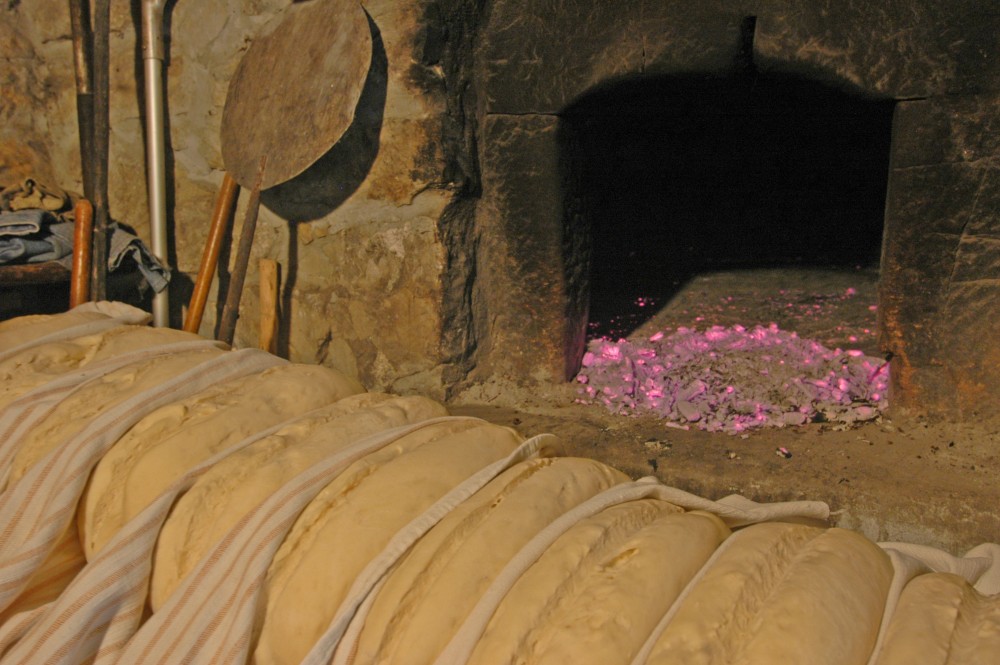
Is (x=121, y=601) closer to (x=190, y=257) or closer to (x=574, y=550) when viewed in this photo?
(x=574, y=550)

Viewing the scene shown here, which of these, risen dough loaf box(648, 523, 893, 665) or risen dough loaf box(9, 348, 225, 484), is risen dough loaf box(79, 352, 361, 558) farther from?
risen dough loaf box(648, 523, 893, 665)

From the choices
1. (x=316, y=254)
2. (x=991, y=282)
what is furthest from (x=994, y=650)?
(x=316, y=254)

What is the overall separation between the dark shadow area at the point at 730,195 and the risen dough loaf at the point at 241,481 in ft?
5.57

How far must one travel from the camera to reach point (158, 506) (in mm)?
1054

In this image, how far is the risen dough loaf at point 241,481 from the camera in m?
1.04

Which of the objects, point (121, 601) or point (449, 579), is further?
point (121, 601)

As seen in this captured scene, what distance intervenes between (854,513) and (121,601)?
135cm

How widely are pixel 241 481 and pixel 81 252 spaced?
1.73 metres

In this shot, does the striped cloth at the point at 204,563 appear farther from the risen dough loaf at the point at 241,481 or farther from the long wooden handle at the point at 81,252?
the long wooden handle at the point at 81,252

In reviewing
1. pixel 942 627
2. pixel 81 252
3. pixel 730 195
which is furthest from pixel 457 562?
pixel 730 195

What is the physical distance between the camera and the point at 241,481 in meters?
1.09

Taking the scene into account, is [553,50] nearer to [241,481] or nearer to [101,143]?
[241,481]

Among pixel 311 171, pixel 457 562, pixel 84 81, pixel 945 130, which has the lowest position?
pixel 457 562

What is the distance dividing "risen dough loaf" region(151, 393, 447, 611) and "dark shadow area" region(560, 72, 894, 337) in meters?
1.70
